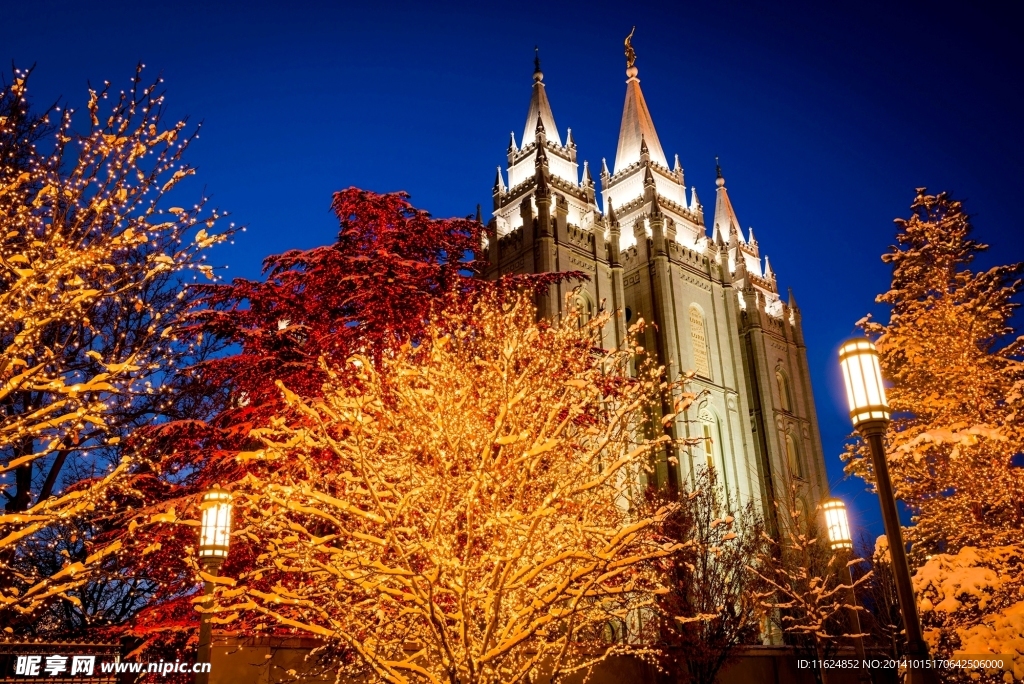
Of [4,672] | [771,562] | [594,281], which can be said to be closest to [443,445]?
[4,672]

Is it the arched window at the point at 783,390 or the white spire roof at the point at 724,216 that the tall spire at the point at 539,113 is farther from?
the arched window at the point at 783,390

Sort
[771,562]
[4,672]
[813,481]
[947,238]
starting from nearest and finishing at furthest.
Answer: [4,672] < [947,238] < [771,562] < [813,481]

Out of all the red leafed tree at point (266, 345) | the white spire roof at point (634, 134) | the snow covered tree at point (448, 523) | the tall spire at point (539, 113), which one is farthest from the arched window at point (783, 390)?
the snow covered tree at point (448, 523)

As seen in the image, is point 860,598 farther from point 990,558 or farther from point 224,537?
point 224,537

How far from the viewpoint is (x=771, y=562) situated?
2547 centimetres

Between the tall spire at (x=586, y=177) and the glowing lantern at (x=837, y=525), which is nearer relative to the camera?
the glowing lantern at (x=837, y=525)

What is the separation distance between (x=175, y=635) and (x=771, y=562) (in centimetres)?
1921

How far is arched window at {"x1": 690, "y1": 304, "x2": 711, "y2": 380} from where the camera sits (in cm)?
4116

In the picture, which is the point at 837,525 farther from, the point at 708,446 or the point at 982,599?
the point at 708,446

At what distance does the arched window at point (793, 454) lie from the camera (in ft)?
148

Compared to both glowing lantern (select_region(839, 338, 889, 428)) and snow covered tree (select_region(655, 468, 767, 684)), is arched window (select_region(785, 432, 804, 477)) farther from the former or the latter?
glowing lantern (select_region(839, 338, 889, 428))

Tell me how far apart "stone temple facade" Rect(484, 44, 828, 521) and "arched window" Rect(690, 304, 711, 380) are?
0.26 ft

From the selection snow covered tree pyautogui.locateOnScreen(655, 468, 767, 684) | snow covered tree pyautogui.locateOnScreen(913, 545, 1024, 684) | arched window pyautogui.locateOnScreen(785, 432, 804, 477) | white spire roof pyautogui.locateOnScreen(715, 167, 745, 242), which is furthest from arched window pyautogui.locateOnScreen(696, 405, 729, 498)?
snow covered tree pyautogui.locateOnScreen(913, 545, 1024, 684)

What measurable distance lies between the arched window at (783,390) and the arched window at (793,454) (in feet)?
6.92
